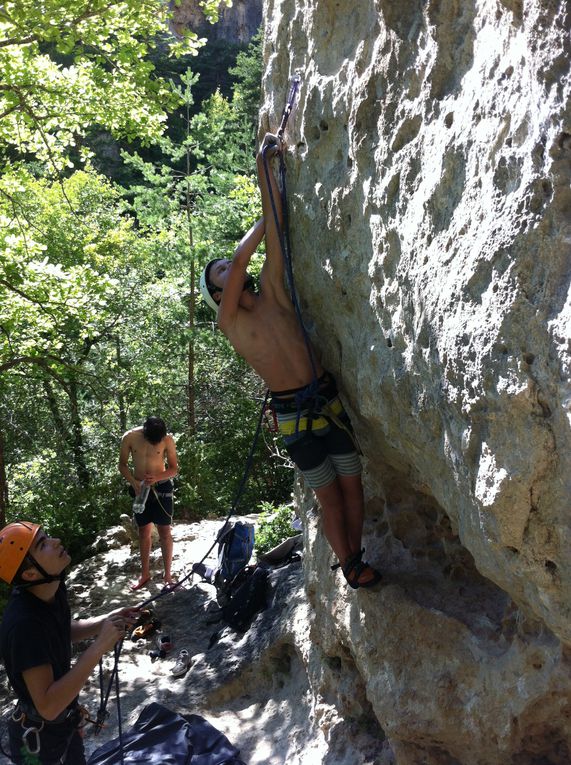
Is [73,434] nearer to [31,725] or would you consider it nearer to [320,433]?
[320,433]

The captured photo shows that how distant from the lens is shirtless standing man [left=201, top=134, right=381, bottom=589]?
3.61 meters

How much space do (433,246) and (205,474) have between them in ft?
28.7

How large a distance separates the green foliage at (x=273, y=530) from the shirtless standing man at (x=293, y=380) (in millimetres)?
3764

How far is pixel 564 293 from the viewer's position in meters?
2.03

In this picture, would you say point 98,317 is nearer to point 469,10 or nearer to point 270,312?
point 270,312

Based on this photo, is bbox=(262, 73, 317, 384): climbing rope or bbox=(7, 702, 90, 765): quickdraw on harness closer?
bbox=(7, 702, 90, 765): quickdraw on harness

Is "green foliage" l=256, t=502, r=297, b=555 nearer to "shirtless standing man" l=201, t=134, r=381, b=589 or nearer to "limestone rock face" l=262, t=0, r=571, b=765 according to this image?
"limestone rock face" l=262, t=0, r=571, b=765

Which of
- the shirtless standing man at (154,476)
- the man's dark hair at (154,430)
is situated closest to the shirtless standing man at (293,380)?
the man's dark hair at (154,430)

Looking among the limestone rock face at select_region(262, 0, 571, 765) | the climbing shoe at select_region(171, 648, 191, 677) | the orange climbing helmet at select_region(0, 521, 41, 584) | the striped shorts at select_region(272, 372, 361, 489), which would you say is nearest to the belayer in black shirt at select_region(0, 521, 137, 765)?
the orange climbing helmet at select_region(0, 521, 41, 584)

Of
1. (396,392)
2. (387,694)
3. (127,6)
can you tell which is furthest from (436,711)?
(127,6)

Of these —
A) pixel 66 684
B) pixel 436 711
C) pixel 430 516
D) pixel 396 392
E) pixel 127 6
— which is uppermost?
pixel 127 6

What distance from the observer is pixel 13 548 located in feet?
9.56

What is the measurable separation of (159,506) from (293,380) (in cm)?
Result: 373

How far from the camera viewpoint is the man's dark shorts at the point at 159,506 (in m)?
7.01
